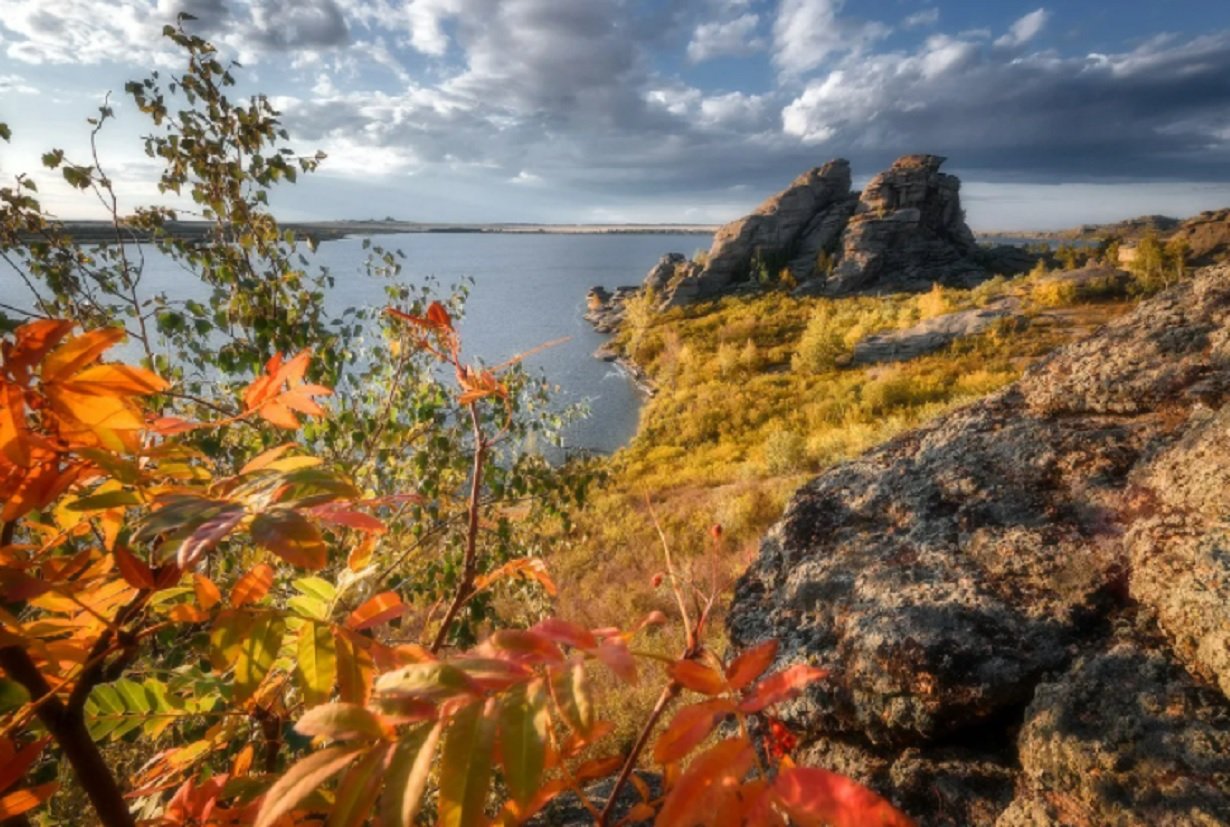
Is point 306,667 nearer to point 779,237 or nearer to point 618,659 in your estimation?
point 618,659

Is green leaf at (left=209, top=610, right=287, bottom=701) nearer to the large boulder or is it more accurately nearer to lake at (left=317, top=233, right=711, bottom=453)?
lake at (left=317, top=233, right=711, bottom=453)

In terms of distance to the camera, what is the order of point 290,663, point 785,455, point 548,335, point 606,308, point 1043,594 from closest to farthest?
point 290,663, point 1043,594, point 785,455, point 548,335, point 606,308

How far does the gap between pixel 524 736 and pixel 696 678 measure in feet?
0.71

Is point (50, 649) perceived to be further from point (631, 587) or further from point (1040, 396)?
point (631, 587)

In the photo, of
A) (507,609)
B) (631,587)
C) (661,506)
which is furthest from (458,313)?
(661,506)

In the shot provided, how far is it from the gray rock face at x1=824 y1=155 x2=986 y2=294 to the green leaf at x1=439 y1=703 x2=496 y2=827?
52571 mm

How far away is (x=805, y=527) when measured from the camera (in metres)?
2.59

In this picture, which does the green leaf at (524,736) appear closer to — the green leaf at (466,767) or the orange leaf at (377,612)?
the green leaf at (466,767)

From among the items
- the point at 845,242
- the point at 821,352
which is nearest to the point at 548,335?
the point at 821,352

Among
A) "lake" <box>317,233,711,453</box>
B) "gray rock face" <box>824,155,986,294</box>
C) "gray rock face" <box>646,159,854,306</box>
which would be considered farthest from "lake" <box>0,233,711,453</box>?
"gray rock face" <box>824,155,986,294</box>

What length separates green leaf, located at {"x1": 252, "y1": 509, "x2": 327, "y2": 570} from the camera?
735 millimetres

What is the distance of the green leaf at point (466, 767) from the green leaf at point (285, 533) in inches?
10.4

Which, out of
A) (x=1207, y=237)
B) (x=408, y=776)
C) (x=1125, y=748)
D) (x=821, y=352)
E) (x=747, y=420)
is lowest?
(x=747, y=420)

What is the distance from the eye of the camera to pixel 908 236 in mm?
54844
